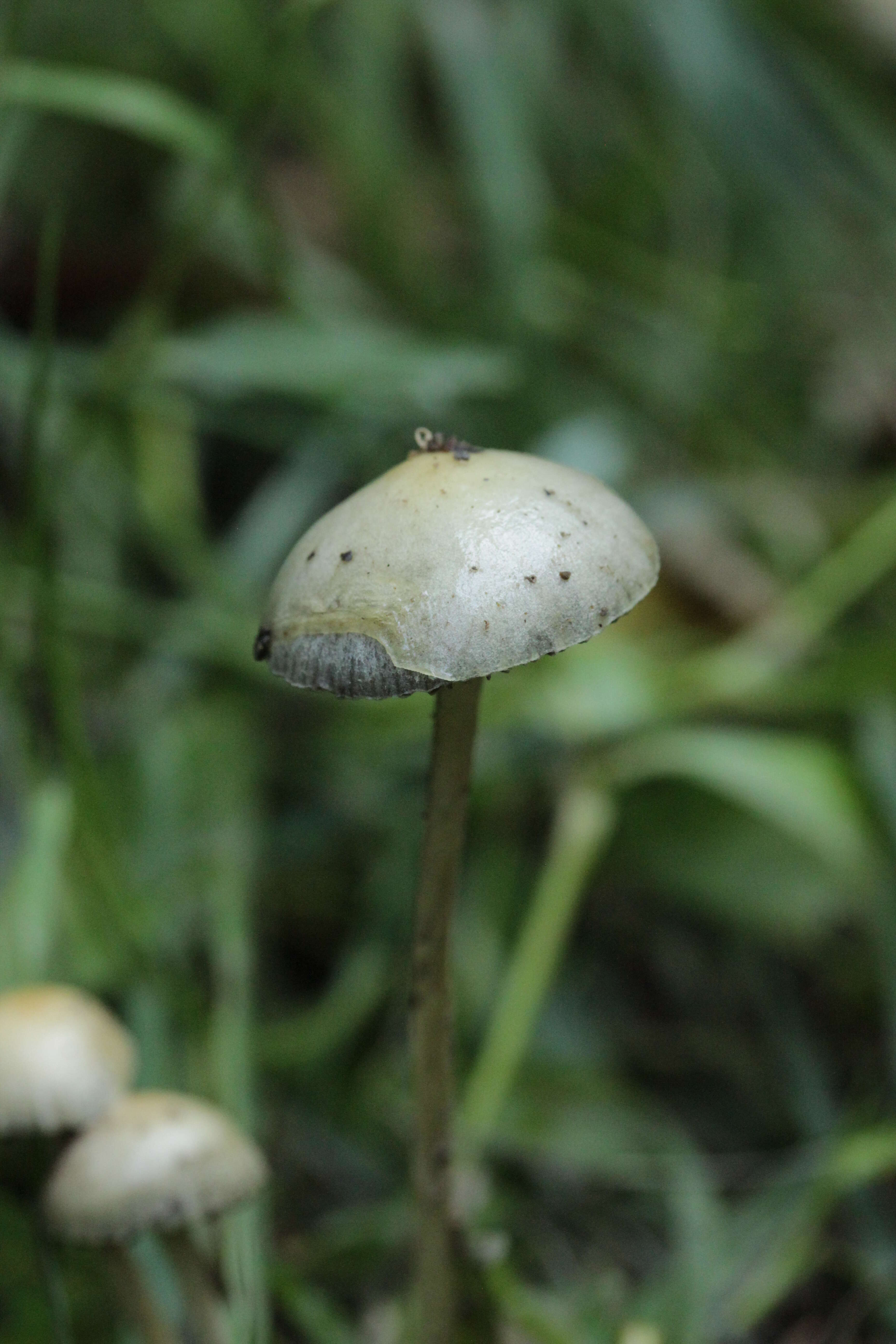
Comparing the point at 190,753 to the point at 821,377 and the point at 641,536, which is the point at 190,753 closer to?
the point at 641,536

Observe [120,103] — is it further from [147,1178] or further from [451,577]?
[147,1178]

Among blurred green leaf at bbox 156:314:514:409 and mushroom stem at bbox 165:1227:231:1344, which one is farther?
blurred green leaf at bbox 156:314:514:409

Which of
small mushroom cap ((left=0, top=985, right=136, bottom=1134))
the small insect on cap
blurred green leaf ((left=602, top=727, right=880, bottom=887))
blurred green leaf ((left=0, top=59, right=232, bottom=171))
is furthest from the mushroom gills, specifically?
blurred green leaf ((left=0, top=59, right=232, bottom=171))

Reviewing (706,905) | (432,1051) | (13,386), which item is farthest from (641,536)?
(13,386)

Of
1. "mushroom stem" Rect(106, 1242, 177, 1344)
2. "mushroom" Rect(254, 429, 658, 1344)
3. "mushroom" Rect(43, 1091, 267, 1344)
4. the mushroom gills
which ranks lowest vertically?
"mushroom stem" Rect(106, 1242, 177, 1344)

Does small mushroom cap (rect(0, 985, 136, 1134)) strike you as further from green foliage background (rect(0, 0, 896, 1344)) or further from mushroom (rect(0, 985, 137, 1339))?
green foliage background (rect(0, 0, 896, 1344))

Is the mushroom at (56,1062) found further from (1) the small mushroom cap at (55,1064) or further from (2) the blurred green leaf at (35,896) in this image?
(2) the blurred green leaf at (35,896)

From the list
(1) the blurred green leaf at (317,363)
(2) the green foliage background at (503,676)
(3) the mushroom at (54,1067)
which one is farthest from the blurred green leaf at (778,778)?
(3) the mushroom at (54,1067)
